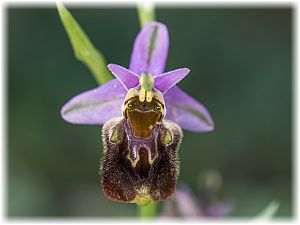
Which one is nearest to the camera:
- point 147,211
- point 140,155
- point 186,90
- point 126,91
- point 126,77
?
point 140,155

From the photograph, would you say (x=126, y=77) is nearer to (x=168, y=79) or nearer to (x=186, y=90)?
(x=168, y=79)

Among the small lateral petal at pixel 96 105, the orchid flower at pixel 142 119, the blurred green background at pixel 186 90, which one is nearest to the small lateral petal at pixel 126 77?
the orchid flower at pixel 142 119

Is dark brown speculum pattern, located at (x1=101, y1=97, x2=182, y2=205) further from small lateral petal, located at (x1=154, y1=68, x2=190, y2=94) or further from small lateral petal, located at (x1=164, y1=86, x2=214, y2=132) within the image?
small lateral petal, located at (x1=164, y1=86, x2=214, y2=132)

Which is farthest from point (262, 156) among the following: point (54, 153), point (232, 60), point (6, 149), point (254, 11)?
point (6, 149)

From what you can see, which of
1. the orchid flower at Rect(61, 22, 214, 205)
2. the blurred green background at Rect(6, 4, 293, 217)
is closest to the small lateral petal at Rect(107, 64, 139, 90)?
the orchid flower at Rect(61, 22, 214, 205)

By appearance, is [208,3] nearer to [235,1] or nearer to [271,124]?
[235,1]

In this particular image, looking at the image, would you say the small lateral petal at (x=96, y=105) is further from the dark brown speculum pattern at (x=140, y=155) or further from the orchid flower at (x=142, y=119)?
the dark brown speculum pattern at (x=140, y=155)

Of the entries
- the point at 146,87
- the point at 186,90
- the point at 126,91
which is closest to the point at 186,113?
the point at 126,91
